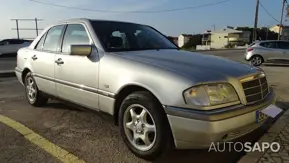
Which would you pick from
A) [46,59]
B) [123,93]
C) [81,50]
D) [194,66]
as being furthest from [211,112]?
[46,59]

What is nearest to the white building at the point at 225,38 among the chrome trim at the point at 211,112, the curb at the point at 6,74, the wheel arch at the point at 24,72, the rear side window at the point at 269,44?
the rear side window at the point at 269,44

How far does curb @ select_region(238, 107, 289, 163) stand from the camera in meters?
3.21

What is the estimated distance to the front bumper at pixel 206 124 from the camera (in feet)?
9.23

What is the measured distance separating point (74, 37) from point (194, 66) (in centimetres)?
203

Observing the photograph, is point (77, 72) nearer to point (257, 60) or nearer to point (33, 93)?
point (33, 93)

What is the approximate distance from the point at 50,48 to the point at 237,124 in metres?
3.29

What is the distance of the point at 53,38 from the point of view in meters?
5.04

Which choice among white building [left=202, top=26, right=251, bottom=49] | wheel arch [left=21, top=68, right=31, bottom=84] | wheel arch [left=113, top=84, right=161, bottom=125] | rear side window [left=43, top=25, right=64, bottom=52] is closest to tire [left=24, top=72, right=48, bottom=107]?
wheel arch [left=21, top=68, right=31, bottom=84]

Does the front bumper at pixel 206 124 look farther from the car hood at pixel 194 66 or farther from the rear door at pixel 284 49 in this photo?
the rear door at pixel 284 49

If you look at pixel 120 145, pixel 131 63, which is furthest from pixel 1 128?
pixel 131 63

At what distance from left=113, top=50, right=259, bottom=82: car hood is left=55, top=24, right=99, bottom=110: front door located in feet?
1.55

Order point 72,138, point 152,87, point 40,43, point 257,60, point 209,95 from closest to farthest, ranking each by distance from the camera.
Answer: point 209,95 < point 152,87 < point 72,138 < point 40,43 < point 257,60

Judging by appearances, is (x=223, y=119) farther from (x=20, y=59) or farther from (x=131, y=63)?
(x=20, y=59)

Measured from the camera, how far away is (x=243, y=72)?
3.34m
